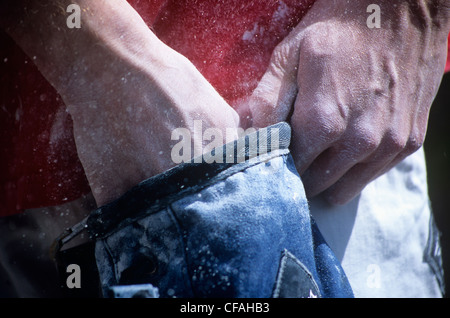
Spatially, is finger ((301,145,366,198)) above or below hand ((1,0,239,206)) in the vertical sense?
below

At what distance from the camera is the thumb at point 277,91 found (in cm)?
55

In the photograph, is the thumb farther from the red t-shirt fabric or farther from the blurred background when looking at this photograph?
the blurred background

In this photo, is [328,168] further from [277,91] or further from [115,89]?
[115,89]

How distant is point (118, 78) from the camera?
0.52m

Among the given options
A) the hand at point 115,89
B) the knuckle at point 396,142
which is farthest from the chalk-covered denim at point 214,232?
the knuckle at point 396,142

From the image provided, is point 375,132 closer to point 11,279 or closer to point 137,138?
point 137,138

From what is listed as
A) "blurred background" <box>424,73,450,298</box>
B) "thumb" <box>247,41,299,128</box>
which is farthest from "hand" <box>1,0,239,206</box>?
"blurred background" <box>424,73,450,298</box>

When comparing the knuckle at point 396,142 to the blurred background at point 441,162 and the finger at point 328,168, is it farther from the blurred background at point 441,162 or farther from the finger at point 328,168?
the blurred background at point 441,162

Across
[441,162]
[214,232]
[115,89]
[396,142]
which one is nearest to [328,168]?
[396,142]

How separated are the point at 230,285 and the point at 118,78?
0.33 meters

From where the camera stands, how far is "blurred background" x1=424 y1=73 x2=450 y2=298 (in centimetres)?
158

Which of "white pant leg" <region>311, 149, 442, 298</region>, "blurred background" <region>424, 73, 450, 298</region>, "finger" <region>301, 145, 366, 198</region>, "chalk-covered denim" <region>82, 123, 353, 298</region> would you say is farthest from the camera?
"blurred background" <region>424, 73, 450, 298</region>

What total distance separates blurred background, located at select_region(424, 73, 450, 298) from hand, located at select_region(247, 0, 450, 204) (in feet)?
3.50

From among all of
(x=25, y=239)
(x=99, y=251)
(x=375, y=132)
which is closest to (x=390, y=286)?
(x=375, y=132)
